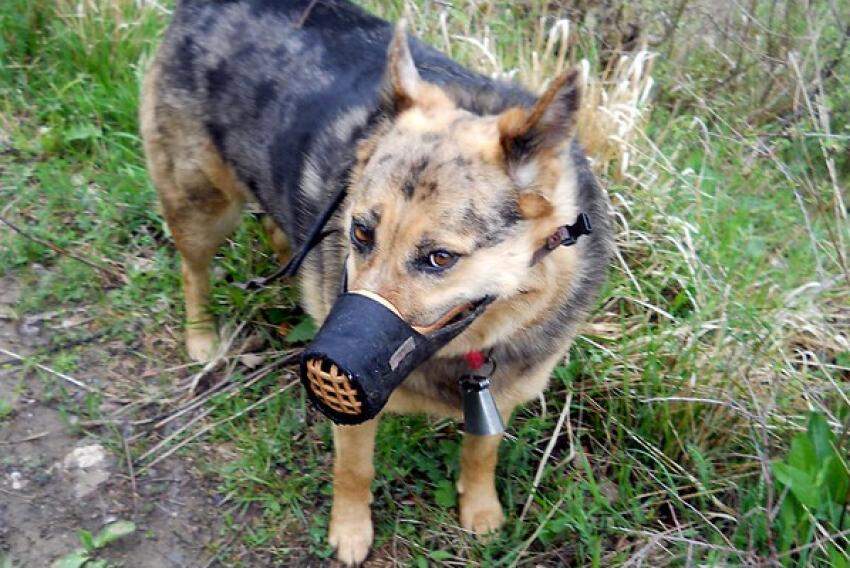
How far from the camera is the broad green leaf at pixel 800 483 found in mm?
2471

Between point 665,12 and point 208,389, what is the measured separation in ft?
13.9

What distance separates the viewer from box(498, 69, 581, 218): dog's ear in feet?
6.32

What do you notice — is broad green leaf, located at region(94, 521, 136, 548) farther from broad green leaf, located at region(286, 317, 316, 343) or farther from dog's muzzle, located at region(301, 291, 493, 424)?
dog's muzzle, located at region(301, 291, 493, 424)

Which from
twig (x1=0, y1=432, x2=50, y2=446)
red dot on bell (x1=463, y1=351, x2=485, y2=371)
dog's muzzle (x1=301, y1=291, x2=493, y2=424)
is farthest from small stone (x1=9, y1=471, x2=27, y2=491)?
red dot on bell (x1=463, y1=351, x2=485, y2=371)

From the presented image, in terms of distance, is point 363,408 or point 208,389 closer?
point 363,408

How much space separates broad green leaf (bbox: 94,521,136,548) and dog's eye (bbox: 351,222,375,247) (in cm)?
144

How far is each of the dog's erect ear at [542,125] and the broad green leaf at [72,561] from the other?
1.93 m

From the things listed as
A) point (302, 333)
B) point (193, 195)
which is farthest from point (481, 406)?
point (193, 195)

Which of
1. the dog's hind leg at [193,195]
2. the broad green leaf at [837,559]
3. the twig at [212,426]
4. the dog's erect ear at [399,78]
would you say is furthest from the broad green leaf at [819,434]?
the dog's hind leg at [193,195]

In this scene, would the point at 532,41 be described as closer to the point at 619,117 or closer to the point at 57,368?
the point at 619,117

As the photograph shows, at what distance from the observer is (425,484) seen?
308cm

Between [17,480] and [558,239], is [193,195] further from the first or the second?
[558,239]

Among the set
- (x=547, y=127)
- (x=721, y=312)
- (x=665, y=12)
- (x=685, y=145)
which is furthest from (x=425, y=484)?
(x=665, y=12)

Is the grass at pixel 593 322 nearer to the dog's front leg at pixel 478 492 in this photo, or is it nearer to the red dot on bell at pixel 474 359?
the dog's front leg at pixel 478 492
